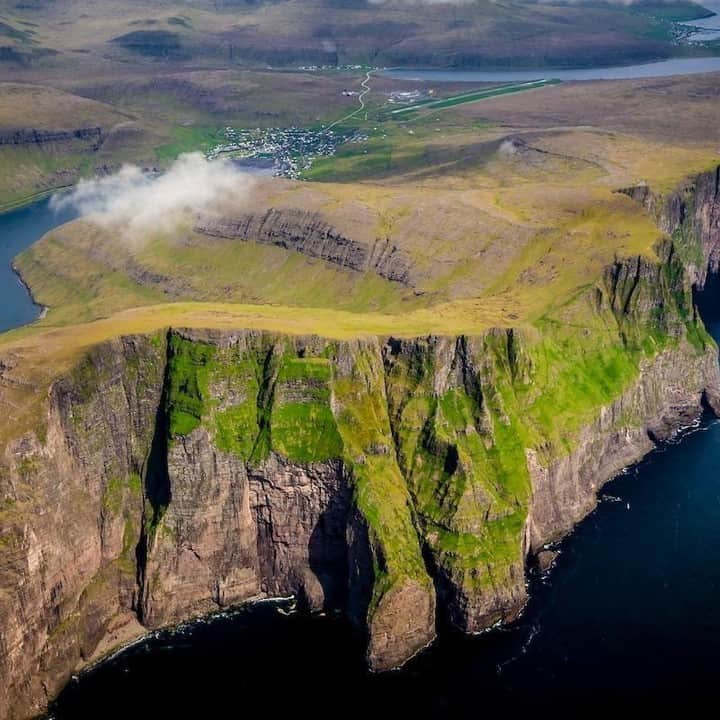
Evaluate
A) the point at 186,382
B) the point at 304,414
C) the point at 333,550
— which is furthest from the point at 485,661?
the point at 186,382

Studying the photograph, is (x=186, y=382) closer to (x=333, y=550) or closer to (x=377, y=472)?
(x=377, y=472)

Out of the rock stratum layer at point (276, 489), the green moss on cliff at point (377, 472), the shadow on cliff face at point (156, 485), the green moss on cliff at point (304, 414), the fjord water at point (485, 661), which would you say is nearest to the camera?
the fjord water at point (485, 661)

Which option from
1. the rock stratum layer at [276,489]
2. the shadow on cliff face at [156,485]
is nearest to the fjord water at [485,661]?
the rock stratum layer at [276,489]

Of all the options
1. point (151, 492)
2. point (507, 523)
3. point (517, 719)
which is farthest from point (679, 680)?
point (151, 492)

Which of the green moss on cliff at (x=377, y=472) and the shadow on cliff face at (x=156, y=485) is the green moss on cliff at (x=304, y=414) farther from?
the shadow on cliff face at (x=156, y=485)

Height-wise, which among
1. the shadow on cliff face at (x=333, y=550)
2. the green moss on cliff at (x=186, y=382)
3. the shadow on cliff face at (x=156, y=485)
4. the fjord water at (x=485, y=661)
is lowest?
the fjord water at (x=485, y=661)

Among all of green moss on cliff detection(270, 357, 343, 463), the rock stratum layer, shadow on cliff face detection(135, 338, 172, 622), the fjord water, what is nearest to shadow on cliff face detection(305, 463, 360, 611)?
the rock stratum layer

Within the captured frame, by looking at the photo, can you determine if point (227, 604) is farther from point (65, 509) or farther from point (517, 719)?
point (517, 719)
